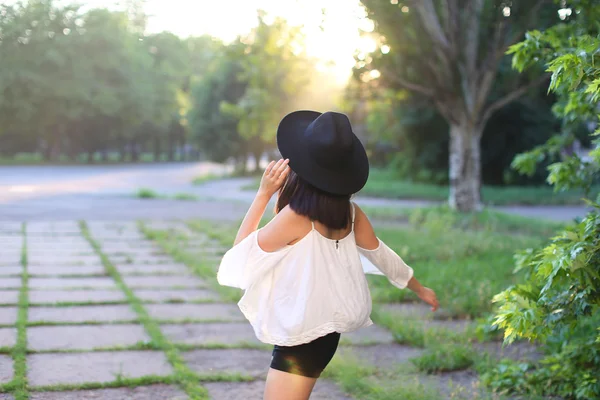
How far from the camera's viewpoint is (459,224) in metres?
12.5

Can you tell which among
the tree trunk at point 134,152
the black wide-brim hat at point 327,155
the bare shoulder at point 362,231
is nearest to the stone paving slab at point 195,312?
the bare shoulder at point 362,231

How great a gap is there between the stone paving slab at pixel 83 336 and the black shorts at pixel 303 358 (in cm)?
237

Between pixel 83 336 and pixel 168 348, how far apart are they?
2.30 feet

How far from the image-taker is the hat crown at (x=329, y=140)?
9.44 feet

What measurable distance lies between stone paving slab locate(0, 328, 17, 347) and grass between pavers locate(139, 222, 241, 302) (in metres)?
2.06

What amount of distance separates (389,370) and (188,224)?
7.95 m

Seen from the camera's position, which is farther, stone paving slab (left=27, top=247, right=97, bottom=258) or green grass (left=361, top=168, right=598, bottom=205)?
green grass (left=361, top=168, right=598, bottom=205)

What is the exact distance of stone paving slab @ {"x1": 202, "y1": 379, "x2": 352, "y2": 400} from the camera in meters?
4.17

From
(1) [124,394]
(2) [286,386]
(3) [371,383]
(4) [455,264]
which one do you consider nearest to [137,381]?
(1) [124,394]

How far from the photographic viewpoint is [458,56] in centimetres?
1338

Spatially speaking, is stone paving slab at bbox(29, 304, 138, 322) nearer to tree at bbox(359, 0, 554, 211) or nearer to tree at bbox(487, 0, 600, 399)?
tree at bbox(487, 0, 600, 399)

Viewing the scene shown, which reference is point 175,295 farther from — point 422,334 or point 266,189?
point 266,189

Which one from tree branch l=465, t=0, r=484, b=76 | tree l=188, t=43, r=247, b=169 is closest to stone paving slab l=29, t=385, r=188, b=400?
tree branch l=465, t=0, r=484, b=76

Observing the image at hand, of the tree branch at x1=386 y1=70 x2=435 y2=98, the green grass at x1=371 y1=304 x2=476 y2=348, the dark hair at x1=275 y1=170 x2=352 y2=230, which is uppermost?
the tree branch at x1=386 y1=70 x2=435 y2=98
